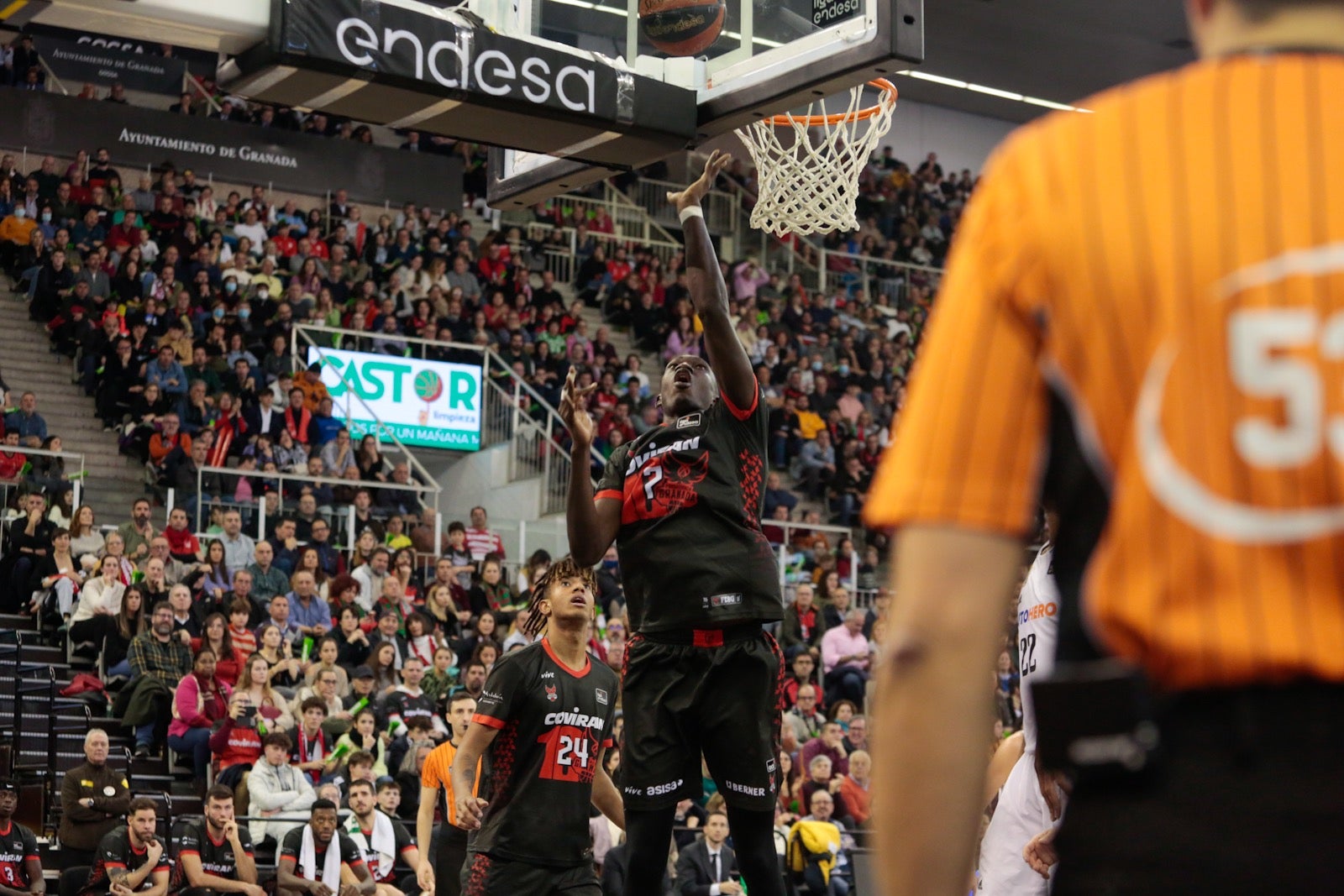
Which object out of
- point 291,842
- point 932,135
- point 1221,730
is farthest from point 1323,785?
point 932,135

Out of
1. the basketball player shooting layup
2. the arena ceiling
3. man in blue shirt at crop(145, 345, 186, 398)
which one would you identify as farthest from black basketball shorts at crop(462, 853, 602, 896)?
the arena ceiling

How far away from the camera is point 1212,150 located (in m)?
1.56

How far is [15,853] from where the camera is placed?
37.8 ft

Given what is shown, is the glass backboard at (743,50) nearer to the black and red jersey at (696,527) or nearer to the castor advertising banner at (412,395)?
the black and red jersey at (696,527)

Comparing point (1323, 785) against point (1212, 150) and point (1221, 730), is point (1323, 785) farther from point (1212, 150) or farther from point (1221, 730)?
point (1212, 150)

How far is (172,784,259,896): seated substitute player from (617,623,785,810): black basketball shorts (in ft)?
21.6

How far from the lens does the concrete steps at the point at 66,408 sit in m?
19.0

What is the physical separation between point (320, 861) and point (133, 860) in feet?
4.38

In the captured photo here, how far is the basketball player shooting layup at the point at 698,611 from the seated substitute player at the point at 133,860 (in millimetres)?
6780

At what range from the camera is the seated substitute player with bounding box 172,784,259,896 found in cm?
1177

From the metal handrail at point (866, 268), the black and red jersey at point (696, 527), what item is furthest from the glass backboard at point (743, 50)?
the metal handrail at point (866, 268)

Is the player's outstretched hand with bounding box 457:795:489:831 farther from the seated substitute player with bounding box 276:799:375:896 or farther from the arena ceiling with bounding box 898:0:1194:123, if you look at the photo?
the arena ceiling with bounding box 898:0:1194:123

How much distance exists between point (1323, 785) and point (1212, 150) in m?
0.60

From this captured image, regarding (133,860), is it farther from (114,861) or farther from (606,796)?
(606,796)
